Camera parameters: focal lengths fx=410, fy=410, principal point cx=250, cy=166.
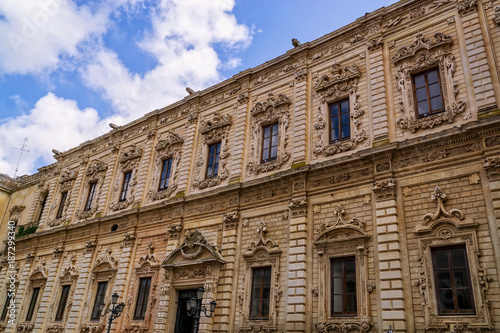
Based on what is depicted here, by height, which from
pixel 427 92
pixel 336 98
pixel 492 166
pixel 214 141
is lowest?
pixel 492 166

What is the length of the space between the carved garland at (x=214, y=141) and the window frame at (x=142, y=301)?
4.25 meters

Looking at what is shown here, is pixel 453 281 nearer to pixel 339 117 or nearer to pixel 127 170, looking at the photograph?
pixel 339 117

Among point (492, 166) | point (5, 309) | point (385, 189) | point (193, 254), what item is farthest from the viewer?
point (5, 309)

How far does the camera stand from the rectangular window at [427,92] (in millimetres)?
11430

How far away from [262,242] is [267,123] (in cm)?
460

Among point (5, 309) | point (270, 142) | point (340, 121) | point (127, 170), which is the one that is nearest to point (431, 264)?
point (340, 121)

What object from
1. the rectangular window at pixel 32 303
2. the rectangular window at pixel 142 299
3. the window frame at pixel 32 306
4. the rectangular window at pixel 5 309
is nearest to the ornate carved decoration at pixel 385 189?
the rectangular window at pixel 142 299

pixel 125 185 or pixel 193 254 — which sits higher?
pixel 125 185

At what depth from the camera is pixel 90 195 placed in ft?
70.6

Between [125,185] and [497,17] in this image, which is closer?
[497,17]

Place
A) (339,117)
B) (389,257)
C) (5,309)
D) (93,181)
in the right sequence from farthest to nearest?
(5,309) < (93,181) < (339,117) < (389,257)

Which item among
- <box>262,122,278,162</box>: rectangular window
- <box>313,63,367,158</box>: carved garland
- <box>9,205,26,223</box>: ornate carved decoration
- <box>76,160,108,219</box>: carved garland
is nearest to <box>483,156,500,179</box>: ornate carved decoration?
<box>313,63,367,158</box>: carved garland

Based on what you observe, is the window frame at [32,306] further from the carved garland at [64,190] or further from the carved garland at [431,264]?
the carved garland at [431,264]

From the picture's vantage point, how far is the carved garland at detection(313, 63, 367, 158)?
12.6 meters
